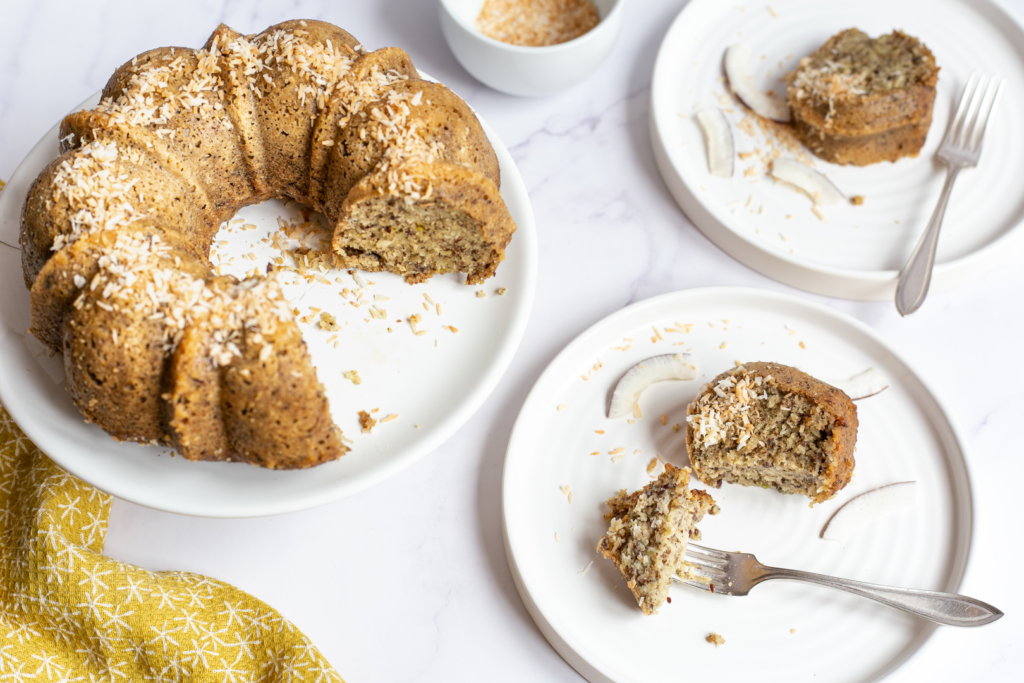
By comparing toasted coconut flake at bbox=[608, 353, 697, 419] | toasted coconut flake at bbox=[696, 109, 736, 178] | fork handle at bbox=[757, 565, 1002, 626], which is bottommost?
fork handle at bbox=[757, 565, 1002, 626]


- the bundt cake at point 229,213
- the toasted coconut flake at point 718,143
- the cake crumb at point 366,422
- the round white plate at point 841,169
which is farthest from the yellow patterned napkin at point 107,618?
the toasted coconut flake at point 718,143

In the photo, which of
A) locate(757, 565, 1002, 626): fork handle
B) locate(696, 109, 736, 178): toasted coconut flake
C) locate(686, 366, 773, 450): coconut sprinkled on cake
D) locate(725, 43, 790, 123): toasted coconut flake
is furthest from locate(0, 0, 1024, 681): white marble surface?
locate(686, 366, 773, 450): coconut sprinkled on cake

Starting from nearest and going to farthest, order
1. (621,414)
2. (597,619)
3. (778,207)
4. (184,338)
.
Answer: (184,338), (597,619), (621,414), (778,207)

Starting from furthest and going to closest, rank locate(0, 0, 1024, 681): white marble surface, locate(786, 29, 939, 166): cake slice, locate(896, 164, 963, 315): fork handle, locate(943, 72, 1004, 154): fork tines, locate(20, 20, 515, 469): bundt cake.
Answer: locate(943, 72, 1004, 154): fork tines < locate(786, 29, 939, 166): cake slice < locate(896, 164, 963, 315): fork handle < locate(0, 0, 1024, 681): white marble surface < locate(20, 20, 515, 469): bundt cake

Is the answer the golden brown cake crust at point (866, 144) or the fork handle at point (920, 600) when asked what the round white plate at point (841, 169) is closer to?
the golden brown cake crust at point (866, 144)

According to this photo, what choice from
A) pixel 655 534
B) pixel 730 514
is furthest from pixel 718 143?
pixel 655 534

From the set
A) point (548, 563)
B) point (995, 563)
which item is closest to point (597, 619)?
point (548, 563)

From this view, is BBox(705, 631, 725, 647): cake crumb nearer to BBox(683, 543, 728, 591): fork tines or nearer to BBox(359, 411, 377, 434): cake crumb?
BBox(683, 543, 728, 591): fork tines

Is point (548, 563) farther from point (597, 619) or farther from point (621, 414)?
point (621, 414)
